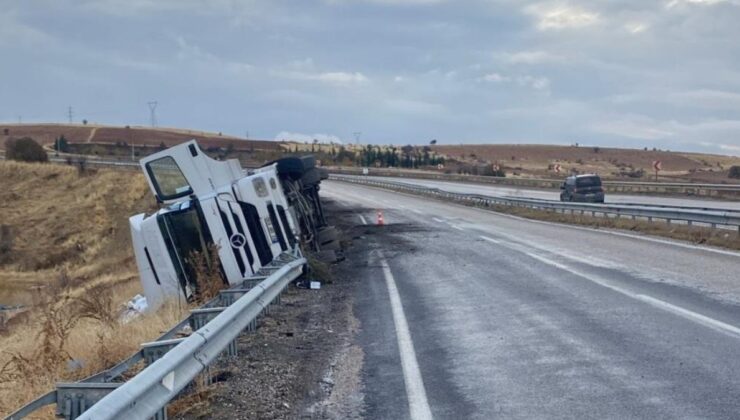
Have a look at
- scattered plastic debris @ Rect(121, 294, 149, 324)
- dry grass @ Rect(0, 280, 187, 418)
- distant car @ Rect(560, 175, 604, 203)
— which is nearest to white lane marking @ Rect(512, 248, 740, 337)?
dry grass @ Rect(0, 280, 187, 418)

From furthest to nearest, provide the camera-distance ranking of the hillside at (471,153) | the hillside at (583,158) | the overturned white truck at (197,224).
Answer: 1. the hillside at (583,158)
2. the hillside at (471,153)
3. the overturned white truck at (197,224)

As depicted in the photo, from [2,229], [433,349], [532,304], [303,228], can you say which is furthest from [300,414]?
[2,229]

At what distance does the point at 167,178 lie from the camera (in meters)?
14.3

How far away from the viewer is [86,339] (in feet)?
32.5

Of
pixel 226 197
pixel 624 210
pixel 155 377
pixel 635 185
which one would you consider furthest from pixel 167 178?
pixel 635 185

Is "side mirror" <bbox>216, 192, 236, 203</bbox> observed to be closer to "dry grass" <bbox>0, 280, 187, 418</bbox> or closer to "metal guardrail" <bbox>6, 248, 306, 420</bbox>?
"dry grass" <bbox>0, 280, 187, 418</bbox>

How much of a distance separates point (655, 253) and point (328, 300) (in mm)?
8912

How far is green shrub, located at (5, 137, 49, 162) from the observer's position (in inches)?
2763

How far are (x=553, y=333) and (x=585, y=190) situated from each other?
1365 inches

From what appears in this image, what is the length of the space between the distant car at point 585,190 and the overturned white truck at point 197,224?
30.3 m

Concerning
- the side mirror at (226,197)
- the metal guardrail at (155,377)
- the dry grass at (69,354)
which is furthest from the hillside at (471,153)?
the metal guardrail at (155,377)

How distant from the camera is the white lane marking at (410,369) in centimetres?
692

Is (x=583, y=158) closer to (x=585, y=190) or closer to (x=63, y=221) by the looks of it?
(x=585, y=190)

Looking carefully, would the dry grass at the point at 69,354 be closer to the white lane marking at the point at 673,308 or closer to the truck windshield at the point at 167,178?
the truck windshield at the point at 167,178
